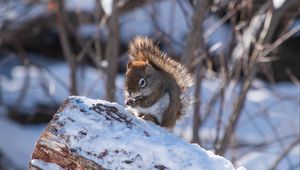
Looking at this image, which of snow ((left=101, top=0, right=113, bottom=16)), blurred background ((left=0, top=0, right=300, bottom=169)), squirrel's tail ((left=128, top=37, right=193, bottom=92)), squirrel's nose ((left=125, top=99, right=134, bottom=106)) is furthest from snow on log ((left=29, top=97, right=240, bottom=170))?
snow ((left=101, top=0, right=113, bottom=16))

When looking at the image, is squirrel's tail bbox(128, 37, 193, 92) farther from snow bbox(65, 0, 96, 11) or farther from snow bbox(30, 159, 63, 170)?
snow bbox(65, 0, 96, 11)

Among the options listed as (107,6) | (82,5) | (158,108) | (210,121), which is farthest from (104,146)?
(82,5)

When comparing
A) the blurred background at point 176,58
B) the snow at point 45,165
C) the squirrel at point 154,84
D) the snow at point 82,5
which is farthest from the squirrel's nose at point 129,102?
the snow at point 82,5

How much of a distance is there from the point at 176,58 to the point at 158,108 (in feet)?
10.2

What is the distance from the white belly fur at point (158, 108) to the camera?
2.55 meters

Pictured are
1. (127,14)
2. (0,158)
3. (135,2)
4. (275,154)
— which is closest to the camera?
(275,154)

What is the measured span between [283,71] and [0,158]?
8.51 ft

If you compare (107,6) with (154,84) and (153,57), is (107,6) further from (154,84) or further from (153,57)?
(154,84)

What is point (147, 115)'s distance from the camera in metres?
2.55

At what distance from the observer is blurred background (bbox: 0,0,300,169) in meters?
3.49

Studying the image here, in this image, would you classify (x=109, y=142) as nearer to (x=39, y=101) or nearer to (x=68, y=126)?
(x=68, y=126)

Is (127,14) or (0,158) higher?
(127,14)

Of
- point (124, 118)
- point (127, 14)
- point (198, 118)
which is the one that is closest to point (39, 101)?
point (127, 14)

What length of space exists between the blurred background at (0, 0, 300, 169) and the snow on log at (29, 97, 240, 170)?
1168 mm
